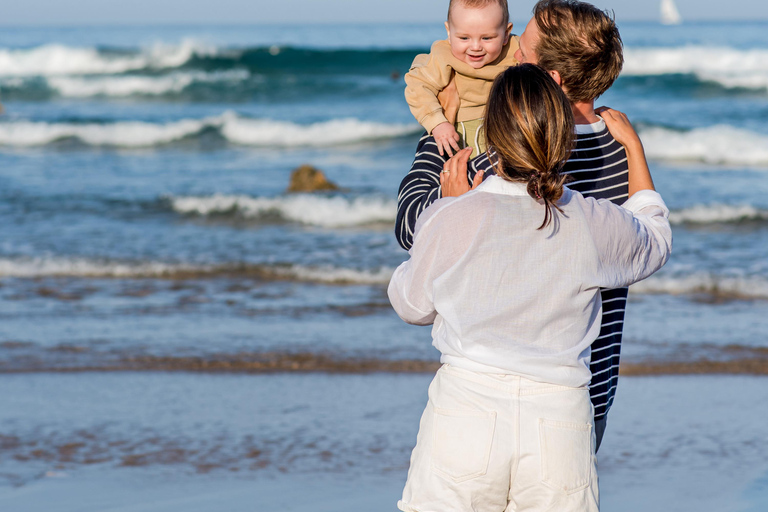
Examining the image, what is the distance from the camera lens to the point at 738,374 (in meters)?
4.84

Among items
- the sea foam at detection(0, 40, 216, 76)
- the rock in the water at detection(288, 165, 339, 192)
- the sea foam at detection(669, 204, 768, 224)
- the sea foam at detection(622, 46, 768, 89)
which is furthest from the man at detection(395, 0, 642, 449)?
the sea foam at detection(0, 40, 216, 76)

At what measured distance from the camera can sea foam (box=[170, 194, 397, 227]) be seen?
982 centimetres

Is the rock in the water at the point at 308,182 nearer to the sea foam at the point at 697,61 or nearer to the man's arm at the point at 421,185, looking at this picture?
the man's arm at the point at 421,185

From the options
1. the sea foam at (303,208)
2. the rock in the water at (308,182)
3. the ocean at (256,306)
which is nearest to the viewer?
the ocean at (256,306)

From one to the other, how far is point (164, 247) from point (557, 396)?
7.44m

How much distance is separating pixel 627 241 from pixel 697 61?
1115 inches

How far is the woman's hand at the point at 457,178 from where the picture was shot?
1687 mm

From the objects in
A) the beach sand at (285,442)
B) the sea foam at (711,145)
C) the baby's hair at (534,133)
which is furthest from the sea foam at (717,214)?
the baby's hair at (534,133)

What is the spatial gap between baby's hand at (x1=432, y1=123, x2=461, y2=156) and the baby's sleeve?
0.12 m

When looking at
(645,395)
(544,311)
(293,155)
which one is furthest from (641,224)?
(293,155)

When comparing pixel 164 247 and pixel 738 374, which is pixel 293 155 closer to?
pixel 164 247

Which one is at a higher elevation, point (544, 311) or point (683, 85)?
point (683, 85)

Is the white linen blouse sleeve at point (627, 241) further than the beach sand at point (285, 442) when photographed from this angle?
No

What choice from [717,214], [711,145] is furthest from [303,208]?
[711,145]
